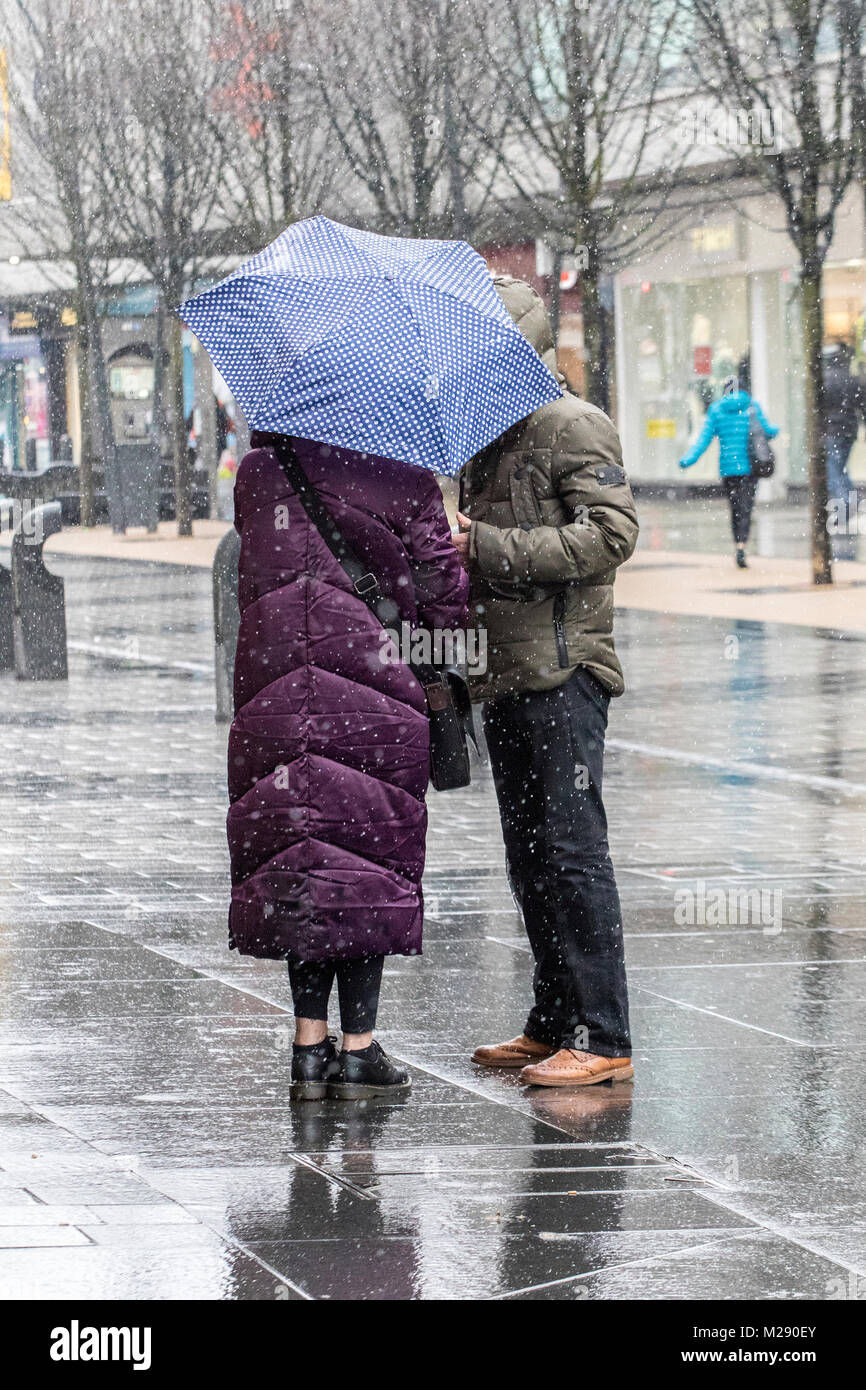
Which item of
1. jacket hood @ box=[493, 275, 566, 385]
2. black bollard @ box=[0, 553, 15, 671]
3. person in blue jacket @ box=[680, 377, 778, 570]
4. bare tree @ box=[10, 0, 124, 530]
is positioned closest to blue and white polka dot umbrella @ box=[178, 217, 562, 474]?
jacket hood @ box=[493, 275, 566, 385]

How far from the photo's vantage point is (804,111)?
20719 millimetres

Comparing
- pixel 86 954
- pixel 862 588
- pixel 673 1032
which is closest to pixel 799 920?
pixel 673 1032

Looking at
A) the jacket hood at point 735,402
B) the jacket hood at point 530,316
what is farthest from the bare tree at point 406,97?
the jacket hood at point 530,316

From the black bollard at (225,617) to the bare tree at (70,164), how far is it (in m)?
17.7

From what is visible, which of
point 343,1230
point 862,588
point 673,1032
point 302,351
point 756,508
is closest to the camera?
point 343,1230

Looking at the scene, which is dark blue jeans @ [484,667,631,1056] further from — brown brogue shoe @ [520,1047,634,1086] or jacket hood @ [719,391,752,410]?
jacket hood @ [719,391,752,410]

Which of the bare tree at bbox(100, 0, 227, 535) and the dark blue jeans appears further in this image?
the bare tree at bbox(100, 0, 227, 535)

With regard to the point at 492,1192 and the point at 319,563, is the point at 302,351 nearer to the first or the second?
the point at 319,563

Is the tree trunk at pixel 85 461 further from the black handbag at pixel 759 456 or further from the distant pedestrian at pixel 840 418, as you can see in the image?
the black handbag at pixel 759 456

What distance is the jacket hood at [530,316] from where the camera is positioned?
5094 millimetres

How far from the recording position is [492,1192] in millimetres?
4320

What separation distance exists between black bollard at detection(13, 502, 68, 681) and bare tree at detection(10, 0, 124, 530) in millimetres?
15745

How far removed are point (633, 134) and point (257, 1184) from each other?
27.2 metres

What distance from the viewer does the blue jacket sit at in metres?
22.3
